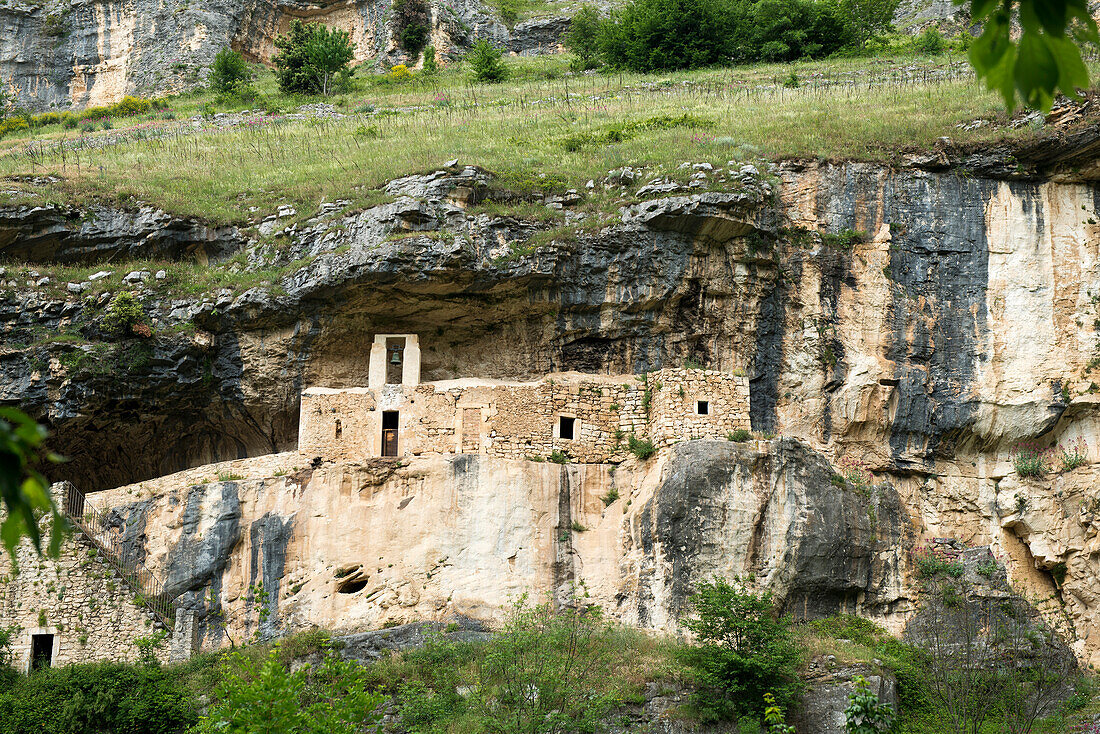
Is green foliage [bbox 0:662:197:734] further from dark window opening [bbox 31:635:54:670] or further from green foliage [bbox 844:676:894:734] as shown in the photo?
green foliage [bbox 844:676:894:734]

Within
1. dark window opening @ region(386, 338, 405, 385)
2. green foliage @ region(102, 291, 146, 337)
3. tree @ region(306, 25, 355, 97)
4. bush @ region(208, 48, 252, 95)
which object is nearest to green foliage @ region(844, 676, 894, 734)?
dark window opening @ region(386, 338, 405, 385)

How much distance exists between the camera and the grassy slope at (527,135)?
29234 mm

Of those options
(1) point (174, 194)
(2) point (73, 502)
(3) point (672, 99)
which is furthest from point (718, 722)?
(3) point (672, 99)

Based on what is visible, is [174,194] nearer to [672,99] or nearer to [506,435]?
[506,435]

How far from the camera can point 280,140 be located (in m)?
40.8

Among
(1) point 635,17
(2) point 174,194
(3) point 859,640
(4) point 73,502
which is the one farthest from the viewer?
(1) point 635,17

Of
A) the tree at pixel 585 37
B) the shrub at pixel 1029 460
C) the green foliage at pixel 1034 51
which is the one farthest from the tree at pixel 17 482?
the tree at pixel 585 37

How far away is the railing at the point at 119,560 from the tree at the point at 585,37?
1451 inches

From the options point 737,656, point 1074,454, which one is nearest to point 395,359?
point 737,656

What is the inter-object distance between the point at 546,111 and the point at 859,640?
2581 centimetres

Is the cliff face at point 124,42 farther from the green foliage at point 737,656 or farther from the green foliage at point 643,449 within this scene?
the green foliage at point 737,656

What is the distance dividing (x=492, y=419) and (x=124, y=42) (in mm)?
47404

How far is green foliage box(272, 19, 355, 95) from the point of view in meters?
53.4

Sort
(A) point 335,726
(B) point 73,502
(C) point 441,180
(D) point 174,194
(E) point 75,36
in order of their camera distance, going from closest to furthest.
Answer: (A) point 335,726
(B) point 73,502
(C) point 441,180
(D) point 174,194
(E) point 75,36
